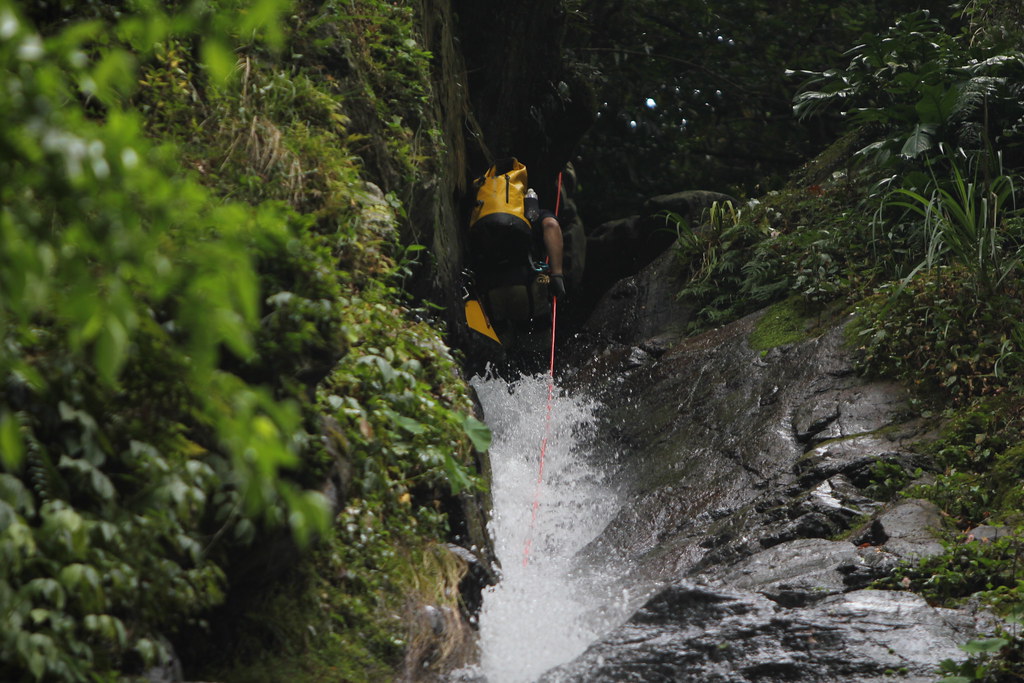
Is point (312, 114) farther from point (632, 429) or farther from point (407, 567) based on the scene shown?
point (632, 429)

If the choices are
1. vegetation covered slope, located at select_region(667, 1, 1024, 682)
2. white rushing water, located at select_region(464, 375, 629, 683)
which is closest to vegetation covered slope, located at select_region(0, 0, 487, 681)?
white rushing water, located at select_region(464, 375, 629, 683)

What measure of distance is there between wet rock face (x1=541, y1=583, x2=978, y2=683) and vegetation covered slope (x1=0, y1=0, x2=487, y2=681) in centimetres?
94

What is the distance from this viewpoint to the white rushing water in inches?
199

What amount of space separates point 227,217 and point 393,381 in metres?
2.32

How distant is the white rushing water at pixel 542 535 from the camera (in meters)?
5.04

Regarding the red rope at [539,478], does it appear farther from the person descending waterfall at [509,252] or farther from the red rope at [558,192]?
the red rope at [558,192]

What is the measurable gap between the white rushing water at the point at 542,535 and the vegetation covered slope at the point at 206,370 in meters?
0.60

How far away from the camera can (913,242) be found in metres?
7.90

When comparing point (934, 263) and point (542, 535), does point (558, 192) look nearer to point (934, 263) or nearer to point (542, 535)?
point (934, 263)

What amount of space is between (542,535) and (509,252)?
3.39 meters

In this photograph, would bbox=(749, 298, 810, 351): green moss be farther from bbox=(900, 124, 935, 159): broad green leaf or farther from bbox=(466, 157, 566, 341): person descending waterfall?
bbox=(466, 157, 566, 341): person descending waterfall

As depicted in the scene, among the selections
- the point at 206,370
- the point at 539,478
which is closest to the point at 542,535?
the point at 539,478

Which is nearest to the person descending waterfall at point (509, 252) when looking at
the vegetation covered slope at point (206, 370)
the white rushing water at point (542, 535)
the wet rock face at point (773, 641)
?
the white rushing water at point (542, 535)

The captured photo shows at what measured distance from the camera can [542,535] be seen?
6930mm
